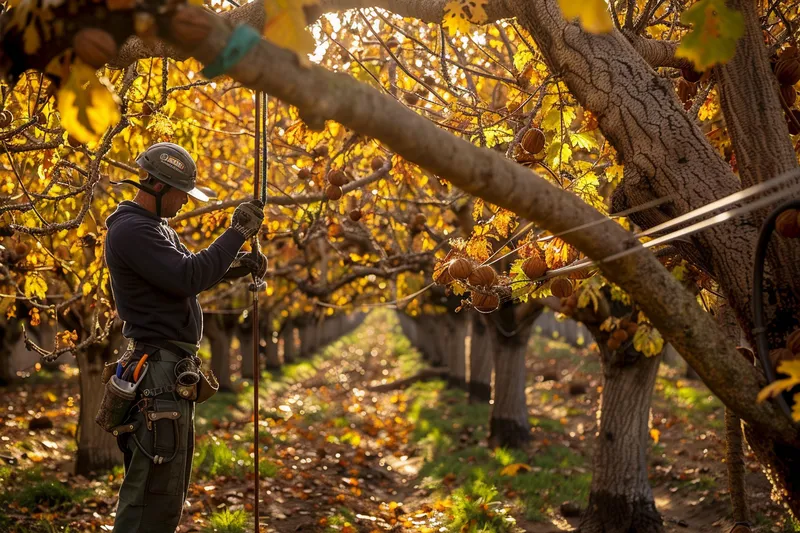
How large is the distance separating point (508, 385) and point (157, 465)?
855 centimetres

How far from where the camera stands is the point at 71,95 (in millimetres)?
2188

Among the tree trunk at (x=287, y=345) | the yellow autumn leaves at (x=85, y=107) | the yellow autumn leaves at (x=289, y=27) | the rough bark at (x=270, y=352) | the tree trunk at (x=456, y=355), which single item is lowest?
the yellow autumn leaves at (x=85, y=107)

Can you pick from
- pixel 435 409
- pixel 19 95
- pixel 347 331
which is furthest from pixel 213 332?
pixel 347 331

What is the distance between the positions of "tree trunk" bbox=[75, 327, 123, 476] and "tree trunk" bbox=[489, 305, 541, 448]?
5.90m

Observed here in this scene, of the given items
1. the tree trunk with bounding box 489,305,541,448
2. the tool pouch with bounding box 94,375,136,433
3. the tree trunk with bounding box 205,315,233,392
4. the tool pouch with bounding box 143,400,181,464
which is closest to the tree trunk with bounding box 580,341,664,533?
the tree trunk with bounding box 489,305,541,448

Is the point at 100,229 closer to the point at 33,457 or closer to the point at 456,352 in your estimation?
the point at 33,457

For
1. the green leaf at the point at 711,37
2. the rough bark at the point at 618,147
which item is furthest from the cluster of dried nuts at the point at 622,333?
the green leaf at the point at 711,37

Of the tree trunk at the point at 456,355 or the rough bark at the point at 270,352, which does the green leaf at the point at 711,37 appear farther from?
the rough bark at the point at 270,352

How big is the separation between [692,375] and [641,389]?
12.6 meters

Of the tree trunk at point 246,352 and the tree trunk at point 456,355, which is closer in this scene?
the tree trunk at point 456,355

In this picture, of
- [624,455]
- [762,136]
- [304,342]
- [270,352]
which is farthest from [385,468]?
[304,342]

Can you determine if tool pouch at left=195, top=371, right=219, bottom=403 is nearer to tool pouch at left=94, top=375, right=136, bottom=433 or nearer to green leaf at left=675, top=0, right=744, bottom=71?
tool pouch at left=94, top=375, right=136, bottom=433

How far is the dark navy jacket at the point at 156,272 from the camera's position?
3.96 meters

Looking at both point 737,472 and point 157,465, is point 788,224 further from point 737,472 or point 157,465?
point 157,465
